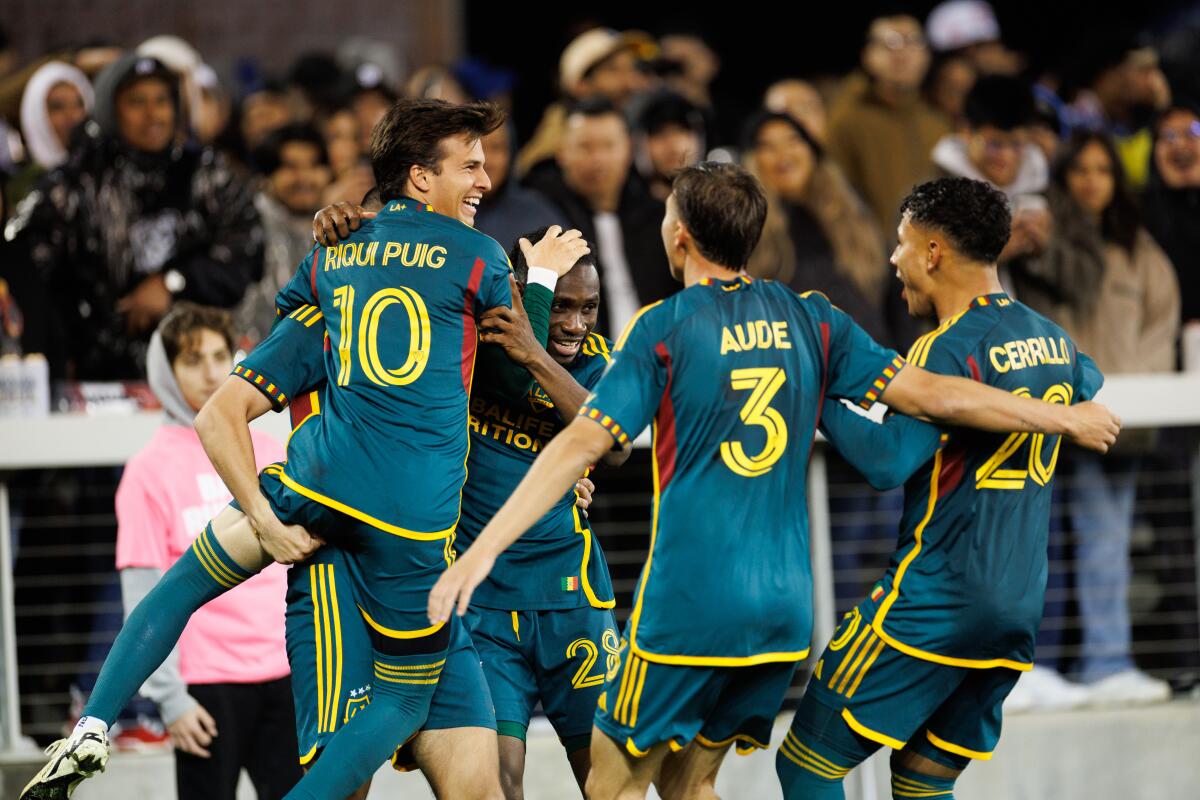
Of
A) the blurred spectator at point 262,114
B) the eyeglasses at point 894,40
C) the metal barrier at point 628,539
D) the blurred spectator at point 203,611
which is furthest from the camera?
the blurred spectator at point 262,114

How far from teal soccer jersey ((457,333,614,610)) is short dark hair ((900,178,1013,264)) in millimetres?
1150

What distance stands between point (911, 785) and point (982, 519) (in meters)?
0.88

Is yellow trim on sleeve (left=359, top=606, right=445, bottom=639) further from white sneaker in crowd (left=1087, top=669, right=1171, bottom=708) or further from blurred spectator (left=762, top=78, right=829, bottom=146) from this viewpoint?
blurred spectator (left=762, top=78, right=829, bottom=146)

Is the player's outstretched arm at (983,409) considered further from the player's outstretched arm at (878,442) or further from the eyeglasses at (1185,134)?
the eyeglasses at (1185,134)

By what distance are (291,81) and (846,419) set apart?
730cm

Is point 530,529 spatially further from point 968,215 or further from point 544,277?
point 968,215

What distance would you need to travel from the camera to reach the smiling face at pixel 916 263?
494cm

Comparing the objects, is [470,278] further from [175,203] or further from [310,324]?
[175,203]

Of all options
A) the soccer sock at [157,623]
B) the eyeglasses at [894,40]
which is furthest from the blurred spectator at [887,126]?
the soccer sock at [157,623]

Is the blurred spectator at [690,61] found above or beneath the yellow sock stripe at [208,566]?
above

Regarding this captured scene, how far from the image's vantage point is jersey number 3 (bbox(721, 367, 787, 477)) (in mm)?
4328

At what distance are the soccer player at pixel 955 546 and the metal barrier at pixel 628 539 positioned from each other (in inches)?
85.7

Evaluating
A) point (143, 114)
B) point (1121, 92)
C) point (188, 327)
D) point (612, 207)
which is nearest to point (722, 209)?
point (188, 327)

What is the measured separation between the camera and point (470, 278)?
458cm
